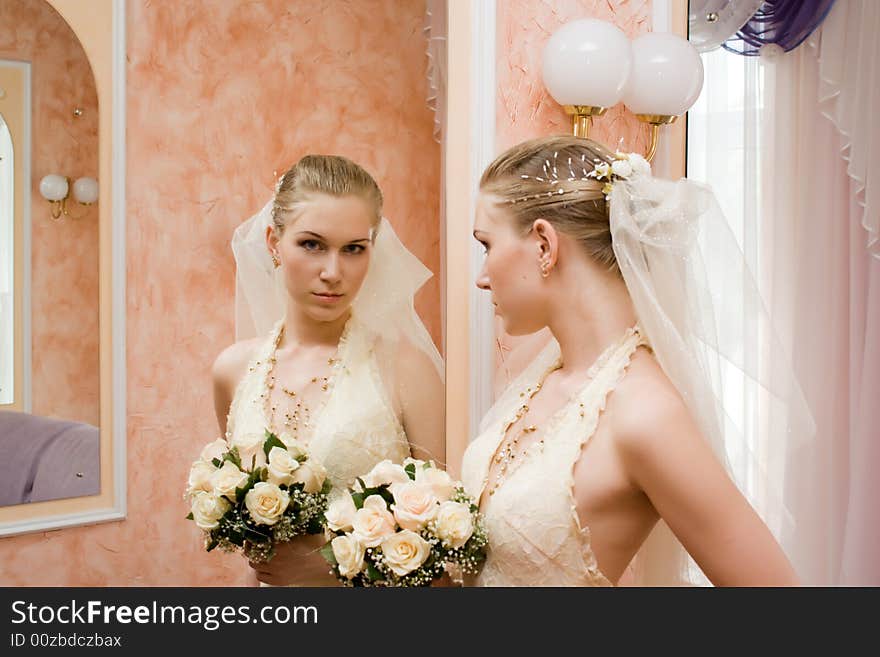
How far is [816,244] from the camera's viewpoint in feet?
7.25

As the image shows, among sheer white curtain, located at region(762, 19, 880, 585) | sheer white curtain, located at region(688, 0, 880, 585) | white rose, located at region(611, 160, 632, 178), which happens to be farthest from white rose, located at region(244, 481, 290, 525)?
sheer white curtain, located at region(762, 19, 880, 585)

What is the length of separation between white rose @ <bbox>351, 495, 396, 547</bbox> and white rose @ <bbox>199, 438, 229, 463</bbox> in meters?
0.35

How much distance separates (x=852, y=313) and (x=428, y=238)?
3.56 feet

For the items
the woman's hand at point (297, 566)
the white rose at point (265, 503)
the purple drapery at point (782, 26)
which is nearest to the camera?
the white rose at point (265, 503)

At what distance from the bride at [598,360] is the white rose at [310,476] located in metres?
0.27

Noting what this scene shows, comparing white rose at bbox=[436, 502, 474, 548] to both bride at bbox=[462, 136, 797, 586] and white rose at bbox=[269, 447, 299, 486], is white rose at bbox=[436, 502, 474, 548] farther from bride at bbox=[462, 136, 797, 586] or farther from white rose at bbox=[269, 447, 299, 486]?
white rose at bbox=[269, 447, 299, 486]

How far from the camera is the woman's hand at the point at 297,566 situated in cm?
158

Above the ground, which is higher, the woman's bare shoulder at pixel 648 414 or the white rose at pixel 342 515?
the woman's bare shoulder at pixel 648 414

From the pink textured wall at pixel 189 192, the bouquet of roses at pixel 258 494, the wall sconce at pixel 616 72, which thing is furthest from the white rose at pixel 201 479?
the wall sconce at pixel 616 72

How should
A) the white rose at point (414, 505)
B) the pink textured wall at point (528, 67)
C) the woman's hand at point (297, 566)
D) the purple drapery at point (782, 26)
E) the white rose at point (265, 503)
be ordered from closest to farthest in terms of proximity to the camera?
the white rose at point (414, 505)
the white rose at point (265, 503)
the woman's hand at point (297, 566)
the pink textured wall at point (528, 67)
the purple drapery at point (782, 26)

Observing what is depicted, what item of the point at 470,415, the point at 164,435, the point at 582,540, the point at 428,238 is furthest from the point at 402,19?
the point at 582,540

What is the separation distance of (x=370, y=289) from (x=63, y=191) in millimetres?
560

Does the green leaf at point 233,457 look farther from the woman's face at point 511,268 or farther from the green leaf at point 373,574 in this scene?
the woman's face at point 511,268
